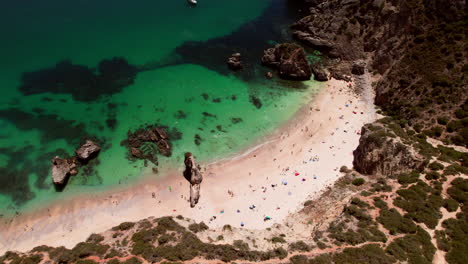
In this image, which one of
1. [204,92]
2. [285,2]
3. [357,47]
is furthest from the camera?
[285,2]

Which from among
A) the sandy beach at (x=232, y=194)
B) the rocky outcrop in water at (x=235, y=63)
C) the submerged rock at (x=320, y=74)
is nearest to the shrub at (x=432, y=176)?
the sandy beach at (x=232, y=194)

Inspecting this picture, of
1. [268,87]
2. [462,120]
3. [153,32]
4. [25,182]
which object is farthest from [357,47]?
[25,182]

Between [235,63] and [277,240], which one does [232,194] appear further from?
[235,63]

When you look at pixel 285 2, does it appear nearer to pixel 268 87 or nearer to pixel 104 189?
pixel 268 87

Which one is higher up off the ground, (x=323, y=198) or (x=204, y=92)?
(x=204, y=92)

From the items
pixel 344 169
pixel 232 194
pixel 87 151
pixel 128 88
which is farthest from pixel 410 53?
pixel 87 151

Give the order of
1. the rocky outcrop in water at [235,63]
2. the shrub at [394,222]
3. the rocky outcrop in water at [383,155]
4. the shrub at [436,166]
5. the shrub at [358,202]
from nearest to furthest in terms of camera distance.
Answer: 1. the shrub at [394,222]
2. the shrub at [358,202]
3. the shrub at [436,166]
4. the rocky outcrop in water at [383,155]
5. the rocky outcrop in water at [235,63]

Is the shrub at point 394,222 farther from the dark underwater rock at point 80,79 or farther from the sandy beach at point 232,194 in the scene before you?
the dark underwater rock at point 80,79
